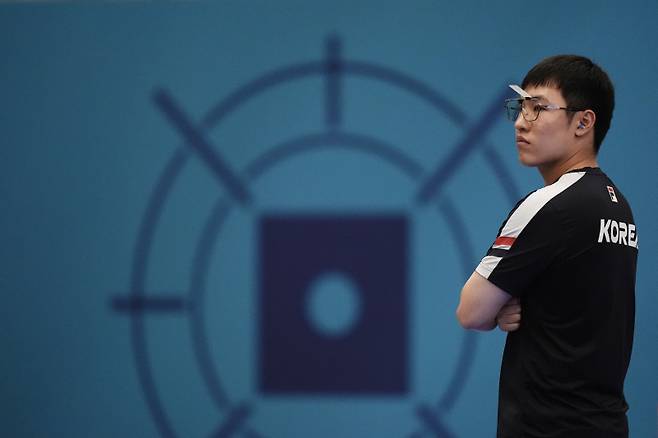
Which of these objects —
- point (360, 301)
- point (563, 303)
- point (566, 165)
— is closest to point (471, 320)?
point (563, 303)

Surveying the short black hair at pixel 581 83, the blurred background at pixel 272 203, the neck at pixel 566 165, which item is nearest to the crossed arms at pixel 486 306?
the neck at pixel 566 165

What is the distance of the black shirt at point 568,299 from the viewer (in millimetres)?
1385

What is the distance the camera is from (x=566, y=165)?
152cm

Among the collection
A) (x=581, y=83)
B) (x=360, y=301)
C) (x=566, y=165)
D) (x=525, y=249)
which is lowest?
(x=360, y=301)

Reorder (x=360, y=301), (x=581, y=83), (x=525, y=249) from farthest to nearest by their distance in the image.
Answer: (x=360, y=301) → (x=581, y=83) → (x=525, y=249)

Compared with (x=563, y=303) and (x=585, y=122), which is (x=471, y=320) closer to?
(x=563, y=303)

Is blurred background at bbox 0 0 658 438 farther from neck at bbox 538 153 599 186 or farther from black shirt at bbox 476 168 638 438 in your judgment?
black shirt at bbox 476 168 638 438

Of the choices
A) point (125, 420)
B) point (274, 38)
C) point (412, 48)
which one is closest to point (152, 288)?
point (125, 420)

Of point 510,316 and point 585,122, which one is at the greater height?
point 585,122

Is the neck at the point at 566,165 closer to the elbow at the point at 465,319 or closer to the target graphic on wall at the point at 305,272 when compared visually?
the elbow at the point at 465,319

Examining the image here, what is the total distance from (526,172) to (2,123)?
2.38 metres

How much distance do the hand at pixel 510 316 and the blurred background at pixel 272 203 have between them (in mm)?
1624

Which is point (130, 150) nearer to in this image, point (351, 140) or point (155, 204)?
point (155, 204)

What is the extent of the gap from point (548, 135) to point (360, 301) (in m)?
1.73
